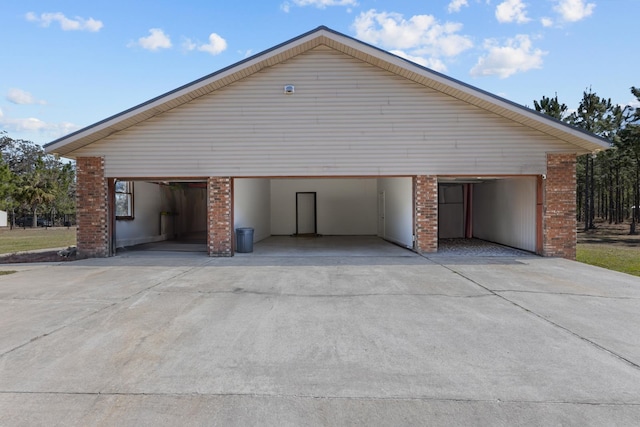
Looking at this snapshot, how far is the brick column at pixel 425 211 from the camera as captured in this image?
11484 mm

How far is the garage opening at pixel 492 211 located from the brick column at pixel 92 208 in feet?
35.8

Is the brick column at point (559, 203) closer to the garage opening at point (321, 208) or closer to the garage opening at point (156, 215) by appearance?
the garage opening at point (321, 208)

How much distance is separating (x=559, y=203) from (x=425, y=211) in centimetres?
363

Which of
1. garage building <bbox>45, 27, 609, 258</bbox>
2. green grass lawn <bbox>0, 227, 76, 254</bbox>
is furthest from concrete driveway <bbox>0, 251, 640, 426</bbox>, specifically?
green grass lawn <bbox>0, 227, 76, 254</bbox>

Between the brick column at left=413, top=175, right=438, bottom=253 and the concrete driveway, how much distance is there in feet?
12.3

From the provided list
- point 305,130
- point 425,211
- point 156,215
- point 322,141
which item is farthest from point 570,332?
point 156,215

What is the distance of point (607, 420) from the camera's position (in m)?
2.83

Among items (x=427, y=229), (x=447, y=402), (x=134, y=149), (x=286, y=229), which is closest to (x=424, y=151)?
(x=427, y=229)

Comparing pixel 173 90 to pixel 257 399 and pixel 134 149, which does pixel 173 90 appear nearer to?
pixel 134 149

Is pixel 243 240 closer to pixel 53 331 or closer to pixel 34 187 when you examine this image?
pixel 53 331

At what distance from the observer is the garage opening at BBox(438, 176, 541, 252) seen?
40.2 ft

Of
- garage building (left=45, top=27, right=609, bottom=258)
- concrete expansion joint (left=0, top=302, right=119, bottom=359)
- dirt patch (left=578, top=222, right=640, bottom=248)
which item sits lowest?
dirt patch (left=578, top=222, right=640, bottom=248)

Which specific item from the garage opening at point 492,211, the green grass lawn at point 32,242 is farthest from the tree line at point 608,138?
the green grass lawn at point 32,242

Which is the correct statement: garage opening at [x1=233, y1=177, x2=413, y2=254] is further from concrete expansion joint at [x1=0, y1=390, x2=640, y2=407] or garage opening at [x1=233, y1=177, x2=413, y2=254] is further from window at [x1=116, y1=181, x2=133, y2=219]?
concrete expansion joint at [x1=0, y1=390, x2=640, y2=407]
